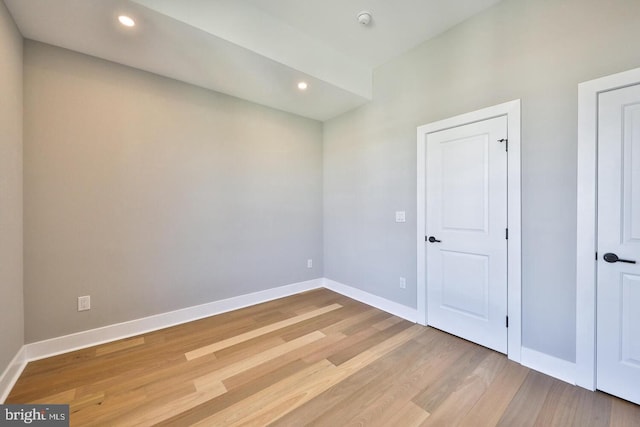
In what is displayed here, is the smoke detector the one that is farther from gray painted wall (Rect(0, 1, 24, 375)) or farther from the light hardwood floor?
the light hardwood floor

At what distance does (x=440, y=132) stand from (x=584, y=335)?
1.96m

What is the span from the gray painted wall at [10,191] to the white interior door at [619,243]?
13.2 feet

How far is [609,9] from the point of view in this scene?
64.9 inches

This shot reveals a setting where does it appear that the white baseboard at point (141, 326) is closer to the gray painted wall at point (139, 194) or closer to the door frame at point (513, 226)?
the gray painted wall at point (139, 194)

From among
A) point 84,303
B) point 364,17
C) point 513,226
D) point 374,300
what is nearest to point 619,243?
point 513,226

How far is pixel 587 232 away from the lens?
67.5 inches

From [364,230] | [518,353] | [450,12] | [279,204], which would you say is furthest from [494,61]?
[279,204]

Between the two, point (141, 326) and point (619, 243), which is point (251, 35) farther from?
point (619, 243)

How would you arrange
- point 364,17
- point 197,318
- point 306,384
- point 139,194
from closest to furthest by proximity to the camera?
point 306,384 → point 364,17 → point 139,194 → point 197,318

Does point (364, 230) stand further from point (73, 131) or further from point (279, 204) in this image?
point (73, 131)

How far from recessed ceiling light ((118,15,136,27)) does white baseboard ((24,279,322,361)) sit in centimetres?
262

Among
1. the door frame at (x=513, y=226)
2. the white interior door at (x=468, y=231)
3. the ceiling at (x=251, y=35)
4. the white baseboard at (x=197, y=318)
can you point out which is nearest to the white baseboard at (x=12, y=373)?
the white baseboard at (x=197, y=318)

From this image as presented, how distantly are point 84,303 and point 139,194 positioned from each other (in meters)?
1.09

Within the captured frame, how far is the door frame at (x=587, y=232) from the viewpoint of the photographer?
1688mm
